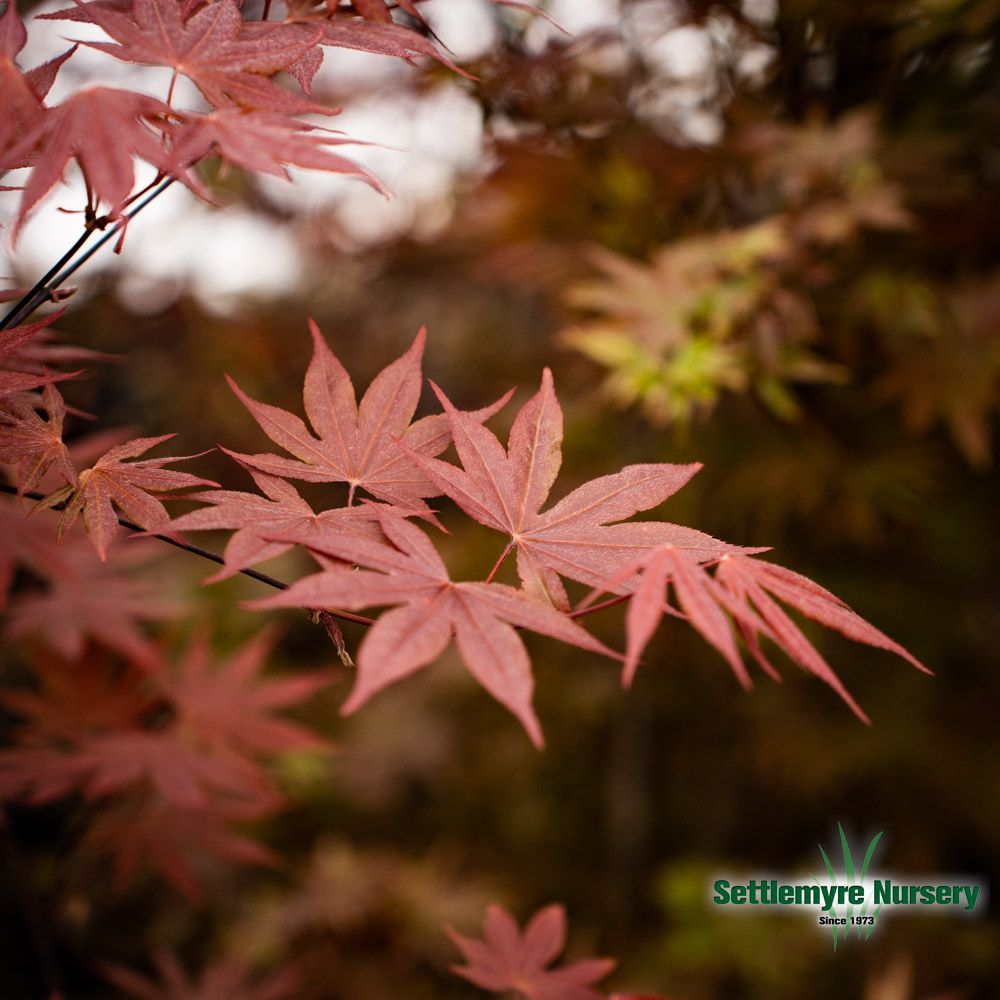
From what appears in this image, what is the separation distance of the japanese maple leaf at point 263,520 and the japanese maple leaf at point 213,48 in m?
0.26

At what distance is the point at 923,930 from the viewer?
2371mm

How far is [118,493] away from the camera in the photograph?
0.58 meters

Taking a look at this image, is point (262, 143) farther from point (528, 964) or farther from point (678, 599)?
point (528, 964)

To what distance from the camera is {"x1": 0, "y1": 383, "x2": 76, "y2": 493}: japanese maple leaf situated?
1.89 ft

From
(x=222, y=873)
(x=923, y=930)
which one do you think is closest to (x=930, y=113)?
(x=923, y=930)

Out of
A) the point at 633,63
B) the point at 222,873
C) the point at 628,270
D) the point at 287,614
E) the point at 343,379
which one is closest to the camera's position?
the point at 343,379

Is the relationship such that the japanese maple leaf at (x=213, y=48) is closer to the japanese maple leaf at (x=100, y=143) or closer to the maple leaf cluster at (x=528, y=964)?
the japanese maple leaf at (x=100, y=143)

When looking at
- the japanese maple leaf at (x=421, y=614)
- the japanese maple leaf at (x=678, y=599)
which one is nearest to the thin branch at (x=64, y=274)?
the japanese maple leaf at (x=421, y=614)

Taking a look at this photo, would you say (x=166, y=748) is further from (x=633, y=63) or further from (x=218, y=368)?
(x=633, y=63)

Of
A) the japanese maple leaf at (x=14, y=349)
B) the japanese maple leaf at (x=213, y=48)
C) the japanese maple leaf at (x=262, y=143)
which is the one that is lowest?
the japanese maple leaf at (x=14, y=349)

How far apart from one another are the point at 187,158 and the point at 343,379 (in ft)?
0.66

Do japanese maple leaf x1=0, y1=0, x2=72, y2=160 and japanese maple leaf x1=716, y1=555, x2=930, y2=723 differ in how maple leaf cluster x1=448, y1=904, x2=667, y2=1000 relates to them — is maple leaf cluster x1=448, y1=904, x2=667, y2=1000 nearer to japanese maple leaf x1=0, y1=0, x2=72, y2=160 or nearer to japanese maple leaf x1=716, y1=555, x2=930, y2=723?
japanese maple leaf x1=716, y1=555, x2=930, y2=723

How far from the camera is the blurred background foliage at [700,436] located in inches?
60.0

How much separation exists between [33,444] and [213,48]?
310mm
